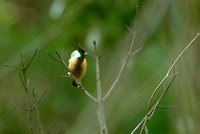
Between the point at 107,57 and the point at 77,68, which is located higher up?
the point at 107,57

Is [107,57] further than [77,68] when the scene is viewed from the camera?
Yes

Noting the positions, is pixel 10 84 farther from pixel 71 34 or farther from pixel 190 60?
pixel 190 60

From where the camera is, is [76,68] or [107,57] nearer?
[76,68]

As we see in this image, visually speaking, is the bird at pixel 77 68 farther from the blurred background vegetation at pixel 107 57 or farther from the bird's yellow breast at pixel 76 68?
the blurred background vegetation at pixel 107 57

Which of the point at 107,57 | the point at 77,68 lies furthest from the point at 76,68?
the point at 107,57

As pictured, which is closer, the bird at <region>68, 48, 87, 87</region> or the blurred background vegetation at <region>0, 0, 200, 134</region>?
the bird at <region>68, 48, 87, 87</region>

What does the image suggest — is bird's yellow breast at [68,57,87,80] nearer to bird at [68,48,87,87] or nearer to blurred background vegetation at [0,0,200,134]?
bird at [68,48,87,87]

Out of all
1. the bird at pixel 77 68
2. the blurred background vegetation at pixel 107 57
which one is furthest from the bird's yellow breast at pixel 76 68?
the blurred background vegetation at pixel 107 57

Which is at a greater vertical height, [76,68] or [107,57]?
[107,57]

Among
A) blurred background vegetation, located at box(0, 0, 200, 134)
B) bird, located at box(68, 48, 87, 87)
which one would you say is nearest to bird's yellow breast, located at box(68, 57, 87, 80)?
bird, located at box(68, 48, 87, 87)

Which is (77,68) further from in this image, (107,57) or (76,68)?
(107,57)
